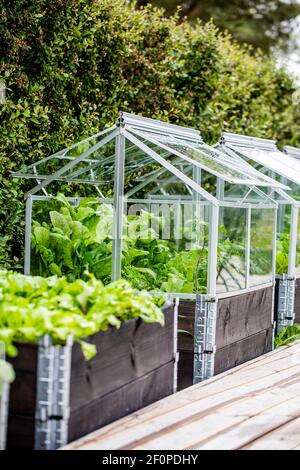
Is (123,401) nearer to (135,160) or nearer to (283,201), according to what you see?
(135,160)

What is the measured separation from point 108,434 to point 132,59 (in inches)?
180

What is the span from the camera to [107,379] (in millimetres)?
3701

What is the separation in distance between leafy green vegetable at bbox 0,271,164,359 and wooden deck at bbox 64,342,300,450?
0.47m

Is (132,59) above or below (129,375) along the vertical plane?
above

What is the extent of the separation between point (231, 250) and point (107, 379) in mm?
2197

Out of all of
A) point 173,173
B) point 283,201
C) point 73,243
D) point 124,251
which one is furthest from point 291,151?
point 73,243

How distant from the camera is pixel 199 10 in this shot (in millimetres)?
17406

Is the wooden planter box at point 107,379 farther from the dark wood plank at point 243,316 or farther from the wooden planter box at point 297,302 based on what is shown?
the wooden planter box at point 297,302

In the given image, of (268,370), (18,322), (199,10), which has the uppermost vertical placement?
(199,10)

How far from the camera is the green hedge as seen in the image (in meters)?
5.96

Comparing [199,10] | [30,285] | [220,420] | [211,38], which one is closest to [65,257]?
[30,285]

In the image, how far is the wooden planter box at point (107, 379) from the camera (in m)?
3.38

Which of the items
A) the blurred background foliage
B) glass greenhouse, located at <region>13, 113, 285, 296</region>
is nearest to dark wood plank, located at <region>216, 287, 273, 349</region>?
glass greenhouse, located at <region>13, 113, 285, 296</region>
